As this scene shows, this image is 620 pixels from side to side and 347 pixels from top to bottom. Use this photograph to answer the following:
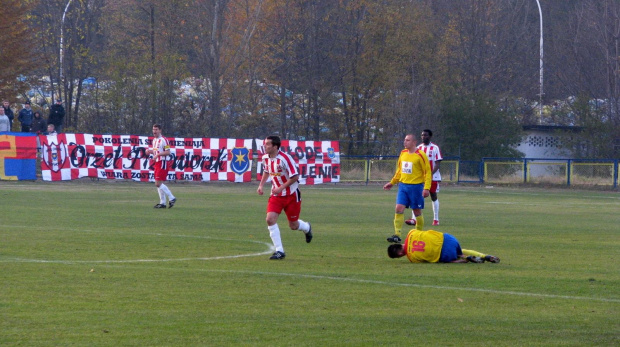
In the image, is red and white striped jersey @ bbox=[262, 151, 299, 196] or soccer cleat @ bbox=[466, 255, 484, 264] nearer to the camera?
soccer cleat @ bbox=[466, 255, 484, 264]

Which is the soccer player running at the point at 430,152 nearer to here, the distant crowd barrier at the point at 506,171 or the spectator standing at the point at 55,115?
the distant crowd barrier at the point at 506,171

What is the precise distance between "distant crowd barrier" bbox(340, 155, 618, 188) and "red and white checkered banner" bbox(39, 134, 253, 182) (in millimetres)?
5909

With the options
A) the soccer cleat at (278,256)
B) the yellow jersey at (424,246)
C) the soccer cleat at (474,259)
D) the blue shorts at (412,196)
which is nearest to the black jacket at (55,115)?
the blue shorts at (412,196)

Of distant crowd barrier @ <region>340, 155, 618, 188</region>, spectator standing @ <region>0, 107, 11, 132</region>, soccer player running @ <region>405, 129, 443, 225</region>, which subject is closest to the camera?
soccer player running @ <region>405, 129, 443, 225</region>

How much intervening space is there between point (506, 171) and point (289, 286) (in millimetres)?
34875

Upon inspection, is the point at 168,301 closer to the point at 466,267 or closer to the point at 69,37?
the point at 466,267

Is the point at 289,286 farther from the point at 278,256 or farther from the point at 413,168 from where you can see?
the point at 413,168

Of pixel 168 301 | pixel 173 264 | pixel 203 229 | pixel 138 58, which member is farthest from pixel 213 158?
pixel 168 301

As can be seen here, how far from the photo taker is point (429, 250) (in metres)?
11.3

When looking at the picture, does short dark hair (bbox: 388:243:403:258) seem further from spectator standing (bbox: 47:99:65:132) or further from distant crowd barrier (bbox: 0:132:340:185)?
spectator standing (bbox: 47:99:65:132)

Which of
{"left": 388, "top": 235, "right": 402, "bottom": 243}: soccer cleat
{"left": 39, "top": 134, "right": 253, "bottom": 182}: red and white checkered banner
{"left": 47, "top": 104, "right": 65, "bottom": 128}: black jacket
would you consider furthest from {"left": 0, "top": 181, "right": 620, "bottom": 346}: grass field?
{"left": 47, "top": 104, "right": 65, "bottom": 128}: black jacket

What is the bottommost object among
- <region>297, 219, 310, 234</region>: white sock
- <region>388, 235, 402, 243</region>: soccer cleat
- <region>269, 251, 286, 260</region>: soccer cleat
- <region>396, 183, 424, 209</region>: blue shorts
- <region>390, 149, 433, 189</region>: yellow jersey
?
<region>388, 235, 402, 243</region>: soccer cleat

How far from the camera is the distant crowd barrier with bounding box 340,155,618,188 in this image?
133 ft

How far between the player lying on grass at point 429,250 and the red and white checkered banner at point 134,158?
82.7ft
